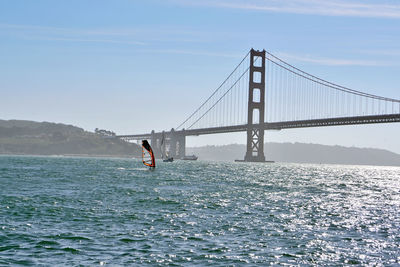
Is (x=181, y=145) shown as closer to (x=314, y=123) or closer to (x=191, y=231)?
(x=314, y=123)

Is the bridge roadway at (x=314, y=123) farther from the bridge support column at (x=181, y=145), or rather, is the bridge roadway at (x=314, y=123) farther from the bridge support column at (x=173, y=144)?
the bridge support column at (x=173, y=144)

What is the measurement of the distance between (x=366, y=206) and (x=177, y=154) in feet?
532

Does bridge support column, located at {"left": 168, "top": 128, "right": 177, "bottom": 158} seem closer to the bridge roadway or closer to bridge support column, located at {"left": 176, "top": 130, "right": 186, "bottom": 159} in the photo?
bridge support column, located at {"left": 176, "top": 130, "right": 186, "bottom": 159}

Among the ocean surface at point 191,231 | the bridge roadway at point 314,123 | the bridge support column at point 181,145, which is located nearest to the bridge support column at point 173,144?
the bridge support column at point 181,145

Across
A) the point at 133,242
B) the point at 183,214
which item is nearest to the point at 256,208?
the point at 183,214

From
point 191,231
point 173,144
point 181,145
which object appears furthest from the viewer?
point 173,144

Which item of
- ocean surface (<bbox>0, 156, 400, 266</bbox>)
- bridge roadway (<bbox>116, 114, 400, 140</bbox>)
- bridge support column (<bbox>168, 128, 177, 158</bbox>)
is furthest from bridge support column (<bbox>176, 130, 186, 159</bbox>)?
ocean surface (<bbox>0, 156, 400, 266</bbox>)

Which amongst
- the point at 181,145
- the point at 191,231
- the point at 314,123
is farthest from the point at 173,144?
the point at 191,231

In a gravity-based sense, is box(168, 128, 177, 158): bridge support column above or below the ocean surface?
above

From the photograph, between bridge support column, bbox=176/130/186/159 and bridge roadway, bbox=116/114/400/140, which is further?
bridge support column, bbox=176/130/186/159

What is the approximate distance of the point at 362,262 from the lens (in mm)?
16703

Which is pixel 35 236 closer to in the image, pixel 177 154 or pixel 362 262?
pixel 362 262

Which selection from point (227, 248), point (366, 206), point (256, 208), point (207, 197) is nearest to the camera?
point (227, 248)

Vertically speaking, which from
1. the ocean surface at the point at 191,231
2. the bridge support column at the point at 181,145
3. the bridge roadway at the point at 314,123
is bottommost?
the ocean surface at the point at 191,231
